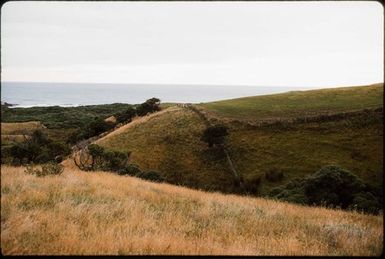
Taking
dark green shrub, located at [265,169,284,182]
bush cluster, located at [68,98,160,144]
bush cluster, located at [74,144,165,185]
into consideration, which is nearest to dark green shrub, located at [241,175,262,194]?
dark green shrub, located at [265,169,284,182]

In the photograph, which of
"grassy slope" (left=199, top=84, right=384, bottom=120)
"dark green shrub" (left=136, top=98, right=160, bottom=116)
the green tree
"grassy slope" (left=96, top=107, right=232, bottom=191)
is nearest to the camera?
"grassy slope" (left=96, top=107, right=232, bottom=191)

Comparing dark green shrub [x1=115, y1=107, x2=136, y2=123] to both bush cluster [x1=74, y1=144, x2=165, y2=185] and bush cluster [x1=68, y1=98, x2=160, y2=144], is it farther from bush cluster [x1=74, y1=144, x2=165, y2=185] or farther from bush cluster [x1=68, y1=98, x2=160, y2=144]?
bush cluster [x1=74, y1=144, x2=165, y2=185]

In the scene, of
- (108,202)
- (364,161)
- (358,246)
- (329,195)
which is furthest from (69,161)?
(364,161)

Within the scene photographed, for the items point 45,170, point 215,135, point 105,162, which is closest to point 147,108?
point 215,135

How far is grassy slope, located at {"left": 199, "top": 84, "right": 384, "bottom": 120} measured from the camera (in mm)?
62606

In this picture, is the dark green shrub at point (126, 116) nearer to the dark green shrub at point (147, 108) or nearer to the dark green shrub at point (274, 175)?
the dark green shrub at point (147, 108)

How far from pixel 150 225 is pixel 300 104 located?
206ft

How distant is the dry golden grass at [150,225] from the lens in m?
6.22

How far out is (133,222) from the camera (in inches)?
331

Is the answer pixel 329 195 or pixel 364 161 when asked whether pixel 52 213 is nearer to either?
pixel 329 195

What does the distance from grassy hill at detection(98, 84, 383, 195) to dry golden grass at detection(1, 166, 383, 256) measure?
31288 mm

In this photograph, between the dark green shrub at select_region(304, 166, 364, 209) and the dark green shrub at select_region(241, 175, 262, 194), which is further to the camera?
the dark green shrub at select_region(241, 175, 262, 194)

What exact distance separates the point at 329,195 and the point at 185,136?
37.0 m

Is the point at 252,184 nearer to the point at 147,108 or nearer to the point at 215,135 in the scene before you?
the point at 215,135
